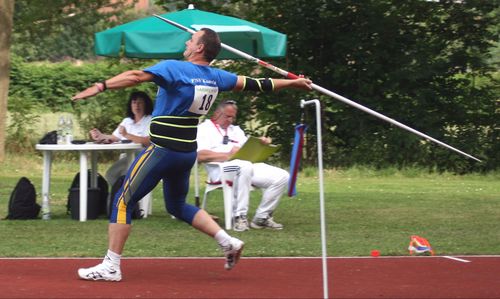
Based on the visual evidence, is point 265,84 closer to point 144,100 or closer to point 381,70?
point 144,100

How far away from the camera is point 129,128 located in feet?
39.2

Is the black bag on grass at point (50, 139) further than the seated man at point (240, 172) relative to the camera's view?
Yes

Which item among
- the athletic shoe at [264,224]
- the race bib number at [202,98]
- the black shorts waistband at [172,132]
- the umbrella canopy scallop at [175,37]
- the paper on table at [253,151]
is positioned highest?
the umbrella canopy scallop at [175,37]

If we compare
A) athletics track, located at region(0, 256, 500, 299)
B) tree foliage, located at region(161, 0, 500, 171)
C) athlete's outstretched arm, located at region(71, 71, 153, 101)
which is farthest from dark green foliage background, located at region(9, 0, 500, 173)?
athlete's outstretched arm, located at region(71, 71, 153, 101)

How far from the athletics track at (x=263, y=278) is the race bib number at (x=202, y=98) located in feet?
4.04

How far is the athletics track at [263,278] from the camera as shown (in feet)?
24.8

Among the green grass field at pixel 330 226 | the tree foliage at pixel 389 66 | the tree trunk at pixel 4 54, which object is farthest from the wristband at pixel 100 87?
the tree trunk at pixel 4 54

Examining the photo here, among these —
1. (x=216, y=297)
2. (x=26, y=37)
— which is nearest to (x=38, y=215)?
(x=216, y=297)

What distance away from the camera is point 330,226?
11.6 metres

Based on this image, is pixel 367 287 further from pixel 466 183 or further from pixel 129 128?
pixel 466 183

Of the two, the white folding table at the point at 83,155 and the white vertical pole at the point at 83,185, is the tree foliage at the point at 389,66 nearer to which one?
the white folding table at the point at 83,155

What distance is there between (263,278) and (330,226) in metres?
3.41

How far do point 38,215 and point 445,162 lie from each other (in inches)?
391

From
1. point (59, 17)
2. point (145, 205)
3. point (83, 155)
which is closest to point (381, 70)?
point (59, 17)
